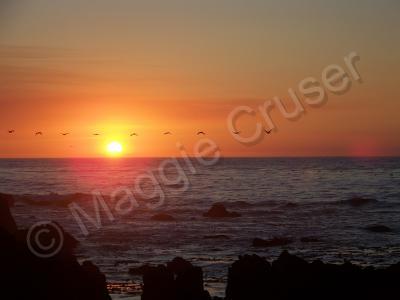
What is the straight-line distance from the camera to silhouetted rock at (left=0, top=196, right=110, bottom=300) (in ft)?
67.7

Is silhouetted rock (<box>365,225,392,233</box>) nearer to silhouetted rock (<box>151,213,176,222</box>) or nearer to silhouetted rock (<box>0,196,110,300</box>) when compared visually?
silhouetted rock (<box>151,213,176,222</box>)

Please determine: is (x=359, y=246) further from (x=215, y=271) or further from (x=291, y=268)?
(x=291, y=268)

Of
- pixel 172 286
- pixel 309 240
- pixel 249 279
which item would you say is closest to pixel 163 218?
pixel 309 240

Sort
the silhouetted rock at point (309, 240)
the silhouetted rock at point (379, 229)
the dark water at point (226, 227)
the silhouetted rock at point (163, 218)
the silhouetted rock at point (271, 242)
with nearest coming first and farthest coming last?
the dark water at point (226, 227) → the silhouetted rock at point (271, 242) → the silhouetted rock at point (309, 240) → the silhouetted rock at point (379, 229) → the silhouetted rock at point (163, 218)

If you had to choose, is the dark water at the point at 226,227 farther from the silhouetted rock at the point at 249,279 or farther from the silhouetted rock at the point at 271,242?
the silhouetted rock at the point at 249,279

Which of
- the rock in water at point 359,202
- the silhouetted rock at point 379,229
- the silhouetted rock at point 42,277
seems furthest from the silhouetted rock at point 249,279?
the rock in water at point 359,202

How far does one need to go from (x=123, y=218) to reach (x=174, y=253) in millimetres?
26854

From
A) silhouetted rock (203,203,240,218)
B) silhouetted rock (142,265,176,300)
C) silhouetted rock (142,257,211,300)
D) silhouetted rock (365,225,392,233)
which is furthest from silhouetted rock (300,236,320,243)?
silhouetted rock (142,265,176,300)

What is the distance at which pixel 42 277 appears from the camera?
21266mm

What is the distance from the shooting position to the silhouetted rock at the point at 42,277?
20625mm

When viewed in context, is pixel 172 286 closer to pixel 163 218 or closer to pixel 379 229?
pixel 379 229

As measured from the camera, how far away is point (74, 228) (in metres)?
60.5

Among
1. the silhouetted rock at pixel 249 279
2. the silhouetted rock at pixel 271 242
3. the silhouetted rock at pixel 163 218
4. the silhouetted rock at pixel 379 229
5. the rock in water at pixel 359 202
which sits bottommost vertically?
the silhouetted rock at pixel 249 279

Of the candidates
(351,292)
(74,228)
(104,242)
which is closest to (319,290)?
(351,292)
